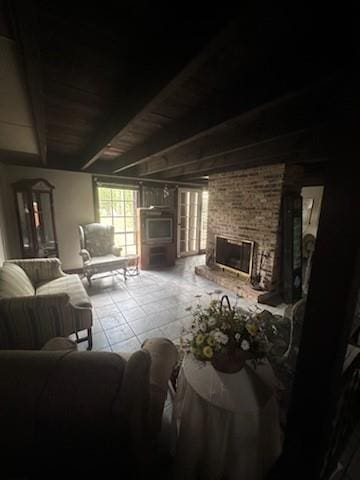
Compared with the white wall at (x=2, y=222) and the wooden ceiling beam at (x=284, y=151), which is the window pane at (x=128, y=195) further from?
the white wall at (x=2, y=222)

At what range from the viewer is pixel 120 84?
1.33 m

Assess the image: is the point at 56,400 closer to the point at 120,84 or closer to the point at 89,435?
the point at 89,435

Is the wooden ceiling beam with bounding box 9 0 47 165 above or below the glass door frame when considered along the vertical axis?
above

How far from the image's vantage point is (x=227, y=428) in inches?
35.9

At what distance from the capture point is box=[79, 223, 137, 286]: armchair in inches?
141

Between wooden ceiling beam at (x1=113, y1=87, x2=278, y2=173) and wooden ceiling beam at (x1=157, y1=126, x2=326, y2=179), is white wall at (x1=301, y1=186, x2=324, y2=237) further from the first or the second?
wooden ceiling beam at (x1=113, y1=87, x2=278, y2=173)

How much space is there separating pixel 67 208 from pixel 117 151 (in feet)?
5.70

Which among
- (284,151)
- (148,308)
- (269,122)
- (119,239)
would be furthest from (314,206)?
(119,239)

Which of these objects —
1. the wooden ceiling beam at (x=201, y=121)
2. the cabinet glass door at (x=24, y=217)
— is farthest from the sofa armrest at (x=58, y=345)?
the cabinet glass door at (x=24, y=217)

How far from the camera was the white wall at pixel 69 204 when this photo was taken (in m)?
3.72

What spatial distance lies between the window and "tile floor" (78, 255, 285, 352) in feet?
3.26

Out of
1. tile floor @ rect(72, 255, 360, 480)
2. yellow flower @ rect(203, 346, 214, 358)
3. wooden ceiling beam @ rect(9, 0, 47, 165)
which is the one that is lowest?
tile floor @ rect(72, 255, 360, 480)

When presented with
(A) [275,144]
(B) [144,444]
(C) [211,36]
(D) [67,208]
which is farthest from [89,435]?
(D) [67,208]

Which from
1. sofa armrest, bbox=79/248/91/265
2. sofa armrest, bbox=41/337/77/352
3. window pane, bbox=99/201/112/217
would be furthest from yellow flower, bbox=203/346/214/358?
window pane, bbox=99/201/112/217
